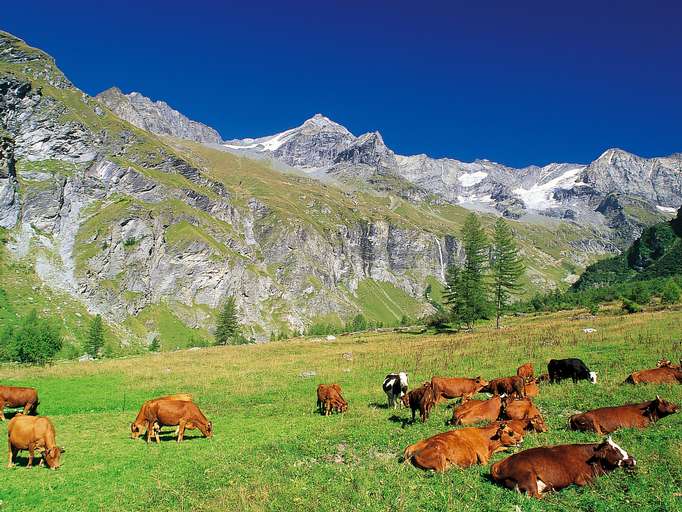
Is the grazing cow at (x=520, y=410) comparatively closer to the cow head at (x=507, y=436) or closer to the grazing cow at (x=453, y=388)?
the cow head at (x=507, y=436)

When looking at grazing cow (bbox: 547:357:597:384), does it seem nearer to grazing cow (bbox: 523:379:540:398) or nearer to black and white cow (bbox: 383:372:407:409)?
grazing cow (bbox: 523:379:540:398)

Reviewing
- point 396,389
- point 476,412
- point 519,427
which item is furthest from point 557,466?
point 396,389

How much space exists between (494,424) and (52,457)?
15.4 metres

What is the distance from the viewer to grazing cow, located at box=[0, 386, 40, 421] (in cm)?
2431

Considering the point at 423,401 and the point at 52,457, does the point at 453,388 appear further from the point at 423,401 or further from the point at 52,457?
the point at 52,457

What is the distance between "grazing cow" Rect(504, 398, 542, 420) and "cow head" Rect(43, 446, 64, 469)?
16.3 m

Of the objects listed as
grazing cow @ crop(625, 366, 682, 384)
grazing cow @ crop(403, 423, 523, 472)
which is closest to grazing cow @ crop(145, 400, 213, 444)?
grazing cow @ crop(403, 423, 523, 472)

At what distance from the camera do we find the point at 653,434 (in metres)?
12.4

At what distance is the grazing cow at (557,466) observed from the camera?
10063 millimetres

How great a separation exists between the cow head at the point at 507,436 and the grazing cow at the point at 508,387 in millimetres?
6442

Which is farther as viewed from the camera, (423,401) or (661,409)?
(423,401)

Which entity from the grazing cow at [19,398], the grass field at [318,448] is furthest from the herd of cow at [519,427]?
the grazing cow at [19,398]

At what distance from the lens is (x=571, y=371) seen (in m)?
22.5

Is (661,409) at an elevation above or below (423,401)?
above
